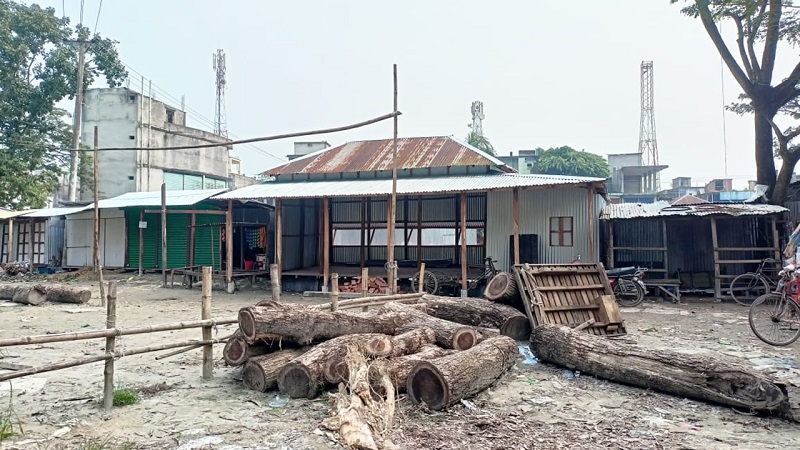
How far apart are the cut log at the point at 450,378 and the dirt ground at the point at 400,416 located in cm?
14

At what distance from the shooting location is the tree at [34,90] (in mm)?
19469

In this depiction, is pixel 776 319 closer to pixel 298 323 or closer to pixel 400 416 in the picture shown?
pixel 400 416

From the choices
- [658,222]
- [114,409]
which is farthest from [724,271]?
[114,409]

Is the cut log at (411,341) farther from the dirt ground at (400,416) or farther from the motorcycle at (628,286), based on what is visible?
the motorcycle at (628,286)

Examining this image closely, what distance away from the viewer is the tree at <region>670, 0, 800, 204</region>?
1346cm

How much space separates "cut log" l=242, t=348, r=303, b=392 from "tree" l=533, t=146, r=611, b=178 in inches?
1256

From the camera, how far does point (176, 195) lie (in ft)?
63.4

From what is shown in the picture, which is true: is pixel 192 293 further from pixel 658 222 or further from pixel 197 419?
pixel 658 222

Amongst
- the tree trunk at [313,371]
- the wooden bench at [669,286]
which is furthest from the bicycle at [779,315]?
the tree trunk at [313,371]

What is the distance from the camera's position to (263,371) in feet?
17.5

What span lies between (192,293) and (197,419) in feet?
36.1

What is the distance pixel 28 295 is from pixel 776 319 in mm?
15412

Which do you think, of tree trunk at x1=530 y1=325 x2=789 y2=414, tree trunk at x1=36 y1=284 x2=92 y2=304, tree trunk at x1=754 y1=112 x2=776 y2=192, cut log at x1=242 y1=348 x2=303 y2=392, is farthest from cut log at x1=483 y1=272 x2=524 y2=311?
tree trunk at x1=754 y1=112 x2=776 y2=192

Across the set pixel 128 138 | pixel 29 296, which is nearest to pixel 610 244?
pixel 29 296
